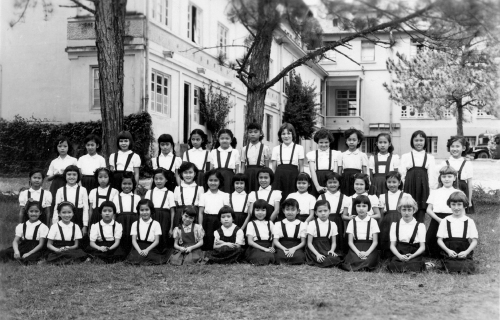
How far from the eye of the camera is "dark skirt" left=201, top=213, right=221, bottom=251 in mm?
4825

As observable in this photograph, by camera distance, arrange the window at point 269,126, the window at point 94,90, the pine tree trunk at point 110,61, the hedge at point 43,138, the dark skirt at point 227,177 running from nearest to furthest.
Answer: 1. the dark skirt at point 227,177
2. the pine tree trunk at point 110,61
3. the hedge at point 43,138
4. the window at point 94,90
5. the window at point 269,126

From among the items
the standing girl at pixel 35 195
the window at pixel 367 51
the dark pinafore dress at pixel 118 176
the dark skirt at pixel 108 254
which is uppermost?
the window at pixel 367 51

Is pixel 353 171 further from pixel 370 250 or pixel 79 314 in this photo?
pixel 79 314

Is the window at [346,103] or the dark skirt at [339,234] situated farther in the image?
the dark skirt at [339,234]

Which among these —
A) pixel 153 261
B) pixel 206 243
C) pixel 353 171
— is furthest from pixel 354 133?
pixel 153 261

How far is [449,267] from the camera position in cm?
413

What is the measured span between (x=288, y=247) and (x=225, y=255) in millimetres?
508

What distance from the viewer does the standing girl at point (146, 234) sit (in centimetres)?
461

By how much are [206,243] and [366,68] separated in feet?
6.46

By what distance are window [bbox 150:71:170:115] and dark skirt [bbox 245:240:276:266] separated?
635cm

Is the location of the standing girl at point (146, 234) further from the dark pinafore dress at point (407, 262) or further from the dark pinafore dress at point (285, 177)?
the dark pinafore dress at point (407, 262)

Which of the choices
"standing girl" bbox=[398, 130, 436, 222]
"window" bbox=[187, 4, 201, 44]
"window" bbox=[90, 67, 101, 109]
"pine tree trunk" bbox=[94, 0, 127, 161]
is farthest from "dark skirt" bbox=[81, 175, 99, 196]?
"window" bbox=[187, 4, 201, 44]

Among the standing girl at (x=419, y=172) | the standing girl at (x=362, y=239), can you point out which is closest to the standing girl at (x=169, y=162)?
the standing girl at (x=362, y=239)

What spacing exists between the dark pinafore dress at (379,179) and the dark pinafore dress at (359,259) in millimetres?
472
